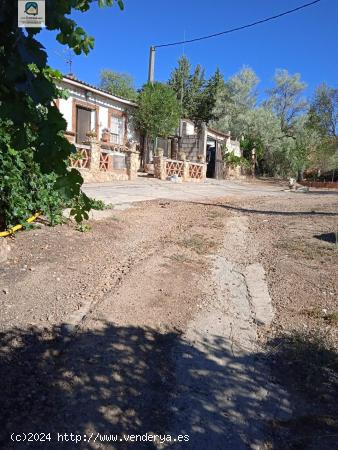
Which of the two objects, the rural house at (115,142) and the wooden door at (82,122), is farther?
the wooden door at (82,122)

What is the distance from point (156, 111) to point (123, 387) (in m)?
16.9

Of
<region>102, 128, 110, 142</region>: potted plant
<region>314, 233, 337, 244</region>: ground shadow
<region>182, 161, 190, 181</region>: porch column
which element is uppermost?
<region>102, 128, 110, 142</region>: potted plant

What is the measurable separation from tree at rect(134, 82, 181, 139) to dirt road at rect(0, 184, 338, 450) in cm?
1329

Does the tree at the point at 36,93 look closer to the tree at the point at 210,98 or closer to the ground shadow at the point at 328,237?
the ground shadow at the point at 328,237

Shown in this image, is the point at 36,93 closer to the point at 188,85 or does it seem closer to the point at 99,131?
the point at 99,131

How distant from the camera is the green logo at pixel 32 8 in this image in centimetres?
134

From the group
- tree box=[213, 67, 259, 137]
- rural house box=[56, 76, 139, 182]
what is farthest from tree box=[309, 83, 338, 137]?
rural house box=[56, 76, 139, 182]

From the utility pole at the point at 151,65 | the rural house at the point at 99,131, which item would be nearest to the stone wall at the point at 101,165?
the rural house at the point at 99,131

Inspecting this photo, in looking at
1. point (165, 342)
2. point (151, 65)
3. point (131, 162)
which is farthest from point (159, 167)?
point (165, 342)

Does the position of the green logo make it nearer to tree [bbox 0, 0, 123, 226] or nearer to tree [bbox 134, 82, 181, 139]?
tree [bbox 0, 0, 123, 226]

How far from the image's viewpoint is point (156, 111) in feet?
59.8

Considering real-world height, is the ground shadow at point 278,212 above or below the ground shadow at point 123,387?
above

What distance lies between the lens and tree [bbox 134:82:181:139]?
18016 mm

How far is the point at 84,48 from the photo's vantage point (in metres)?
1.85
